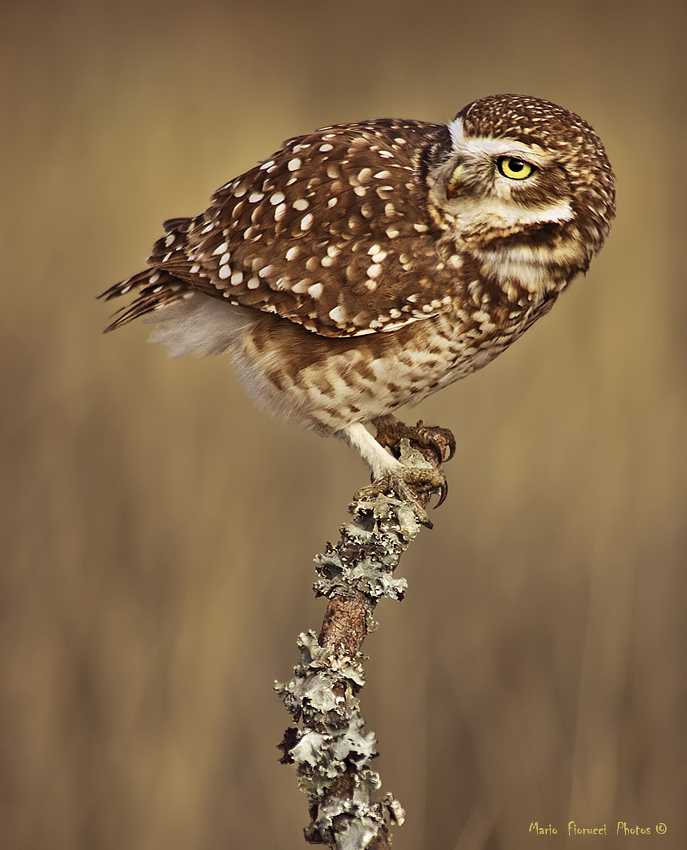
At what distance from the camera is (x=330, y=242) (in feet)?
6.66

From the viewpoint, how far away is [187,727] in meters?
2.58

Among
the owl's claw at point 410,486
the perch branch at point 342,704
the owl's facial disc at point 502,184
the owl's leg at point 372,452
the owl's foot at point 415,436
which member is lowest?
the perch branch at point 342,704

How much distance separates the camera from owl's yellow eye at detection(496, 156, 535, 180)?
5.93ft

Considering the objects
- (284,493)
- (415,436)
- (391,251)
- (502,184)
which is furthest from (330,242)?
(284,493)

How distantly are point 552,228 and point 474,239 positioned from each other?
0.56ft

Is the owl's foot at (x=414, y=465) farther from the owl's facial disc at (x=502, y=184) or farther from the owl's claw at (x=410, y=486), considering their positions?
the owl's facial disc at (x=502, y=184)

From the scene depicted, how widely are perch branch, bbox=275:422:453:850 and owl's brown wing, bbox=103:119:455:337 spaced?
527 mm

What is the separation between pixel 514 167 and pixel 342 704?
1.14m

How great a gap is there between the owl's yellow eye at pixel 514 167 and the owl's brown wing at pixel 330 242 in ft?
0.73

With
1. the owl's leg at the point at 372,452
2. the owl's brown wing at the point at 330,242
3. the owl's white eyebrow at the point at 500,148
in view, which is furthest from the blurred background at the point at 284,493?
the owl's white eyebrow at the point at 500,148

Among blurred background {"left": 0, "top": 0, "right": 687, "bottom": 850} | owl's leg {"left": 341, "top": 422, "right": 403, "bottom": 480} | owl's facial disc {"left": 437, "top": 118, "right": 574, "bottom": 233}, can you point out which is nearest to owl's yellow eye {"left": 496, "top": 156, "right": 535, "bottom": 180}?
owl's facial disc {"left": 437, "top": 118, "right": 574, "bottom": 233}

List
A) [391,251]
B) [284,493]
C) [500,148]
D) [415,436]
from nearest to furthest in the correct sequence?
[500,148], [391,251], [415,436], [284,493]

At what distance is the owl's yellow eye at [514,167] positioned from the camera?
1.81m

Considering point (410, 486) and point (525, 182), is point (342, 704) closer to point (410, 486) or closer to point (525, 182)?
point (410, 486)
